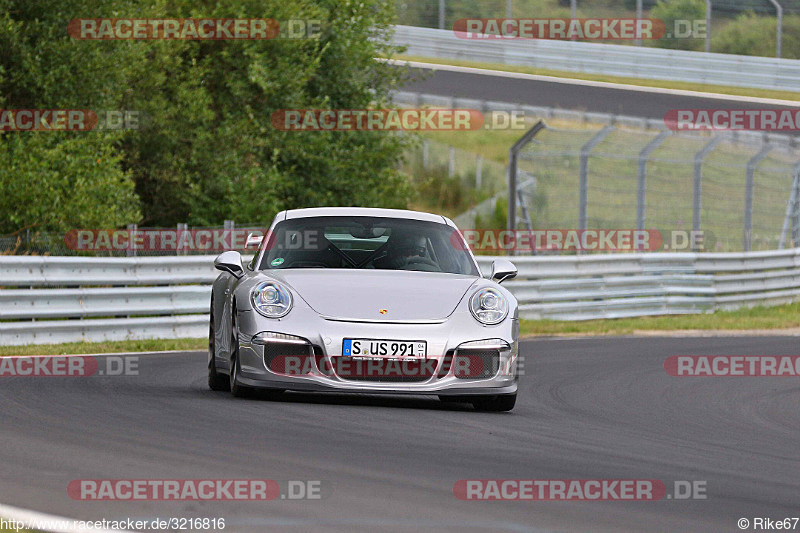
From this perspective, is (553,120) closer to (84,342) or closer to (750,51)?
(750,51)

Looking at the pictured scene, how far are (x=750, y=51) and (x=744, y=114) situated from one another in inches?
157

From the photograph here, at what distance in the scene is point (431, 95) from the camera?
38.9 metres

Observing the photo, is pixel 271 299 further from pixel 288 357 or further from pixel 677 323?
pixel 677 323

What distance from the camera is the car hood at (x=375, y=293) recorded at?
8367 millimetres

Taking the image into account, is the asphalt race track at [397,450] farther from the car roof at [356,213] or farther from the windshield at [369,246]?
the car roof at [356,213]

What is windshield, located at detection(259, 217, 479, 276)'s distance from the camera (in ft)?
30.5

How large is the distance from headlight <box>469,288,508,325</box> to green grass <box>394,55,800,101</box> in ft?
96.9

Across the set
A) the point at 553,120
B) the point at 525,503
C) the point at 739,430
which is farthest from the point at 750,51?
the point at 525,503

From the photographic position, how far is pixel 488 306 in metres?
8.70

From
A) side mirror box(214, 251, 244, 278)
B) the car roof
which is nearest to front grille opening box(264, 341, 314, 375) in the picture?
side mirror box(214, 251, 244, 278)

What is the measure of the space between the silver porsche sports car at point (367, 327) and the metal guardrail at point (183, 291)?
4859mm

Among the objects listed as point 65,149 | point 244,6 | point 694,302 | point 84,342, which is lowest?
point 694,302

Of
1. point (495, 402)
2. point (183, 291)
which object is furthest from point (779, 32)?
point (495, 402)

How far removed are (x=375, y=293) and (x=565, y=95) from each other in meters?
30.8
